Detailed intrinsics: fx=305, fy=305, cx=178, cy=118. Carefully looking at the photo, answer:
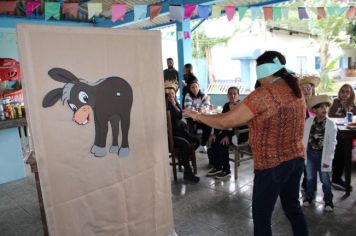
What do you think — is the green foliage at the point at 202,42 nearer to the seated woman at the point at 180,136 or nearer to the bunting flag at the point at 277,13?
the bunting flag at the point at 277,13

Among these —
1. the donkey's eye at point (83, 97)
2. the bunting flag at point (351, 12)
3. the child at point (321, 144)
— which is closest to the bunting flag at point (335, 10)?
the bunting flag at point (351, 12)

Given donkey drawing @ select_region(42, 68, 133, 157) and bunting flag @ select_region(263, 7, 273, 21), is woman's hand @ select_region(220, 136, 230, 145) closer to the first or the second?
bunting flag @ select_region(263, 7, 273, 21)

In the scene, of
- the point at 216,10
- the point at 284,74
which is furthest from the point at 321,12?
the point at 284,74

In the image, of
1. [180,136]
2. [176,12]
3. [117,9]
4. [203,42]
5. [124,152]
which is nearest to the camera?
[124,152]

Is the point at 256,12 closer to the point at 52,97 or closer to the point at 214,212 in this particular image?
the point at 214,212

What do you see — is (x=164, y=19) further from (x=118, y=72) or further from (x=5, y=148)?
(x=118, y=72)

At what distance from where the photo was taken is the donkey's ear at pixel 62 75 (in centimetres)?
163

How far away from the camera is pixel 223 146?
13.5ft

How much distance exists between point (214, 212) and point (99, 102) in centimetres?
186

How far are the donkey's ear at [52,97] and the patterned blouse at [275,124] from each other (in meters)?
1.06

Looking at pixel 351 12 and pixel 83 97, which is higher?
pixel 351 12

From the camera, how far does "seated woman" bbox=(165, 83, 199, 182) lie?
404cm

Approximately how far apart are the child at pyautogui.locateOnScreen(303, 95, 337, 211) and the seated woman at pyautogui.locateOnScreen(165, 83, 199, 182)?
1468mm

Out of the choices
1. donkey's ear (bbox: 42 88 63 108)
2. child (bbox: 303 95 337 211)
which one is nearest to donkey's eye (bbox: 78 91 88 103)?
donkey's ear (bbox: 42 88 63 108)
